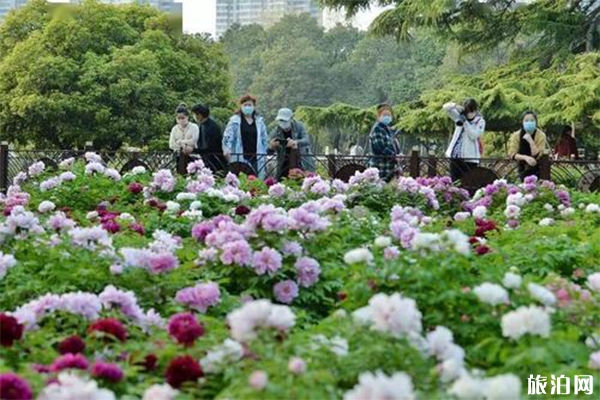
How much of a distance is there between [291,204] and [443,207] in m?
1.52

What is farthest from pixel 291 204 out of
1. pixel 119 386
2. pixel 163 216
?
pixel 119 386

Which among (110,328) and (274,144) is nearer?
(110,328)

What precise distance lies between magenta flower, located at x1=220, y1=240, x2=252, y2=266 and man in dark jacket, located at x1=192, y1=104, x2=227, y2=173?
279 inches

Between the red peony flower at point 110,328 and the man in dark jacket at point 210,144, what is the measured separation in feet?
26.2

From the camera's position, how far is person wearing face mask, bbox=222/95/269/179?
10859 mm

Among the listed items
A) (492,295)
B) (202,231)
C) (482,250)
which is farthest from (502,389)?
(202,231)

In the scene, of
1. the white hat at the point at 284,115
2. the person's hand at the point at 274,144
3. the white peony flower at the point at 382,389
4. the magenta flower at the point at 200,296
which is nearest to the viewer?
the white peony flower at the point at 382,389

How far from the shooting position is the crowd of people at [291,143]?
34.0 feet

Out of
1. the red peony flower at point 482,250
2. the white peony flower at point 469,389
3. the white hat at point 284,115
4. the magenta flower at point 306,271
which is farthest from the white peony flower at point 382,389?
the white hat at point 284,115

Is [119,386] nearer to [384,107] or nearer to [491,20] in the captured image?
[384,107]

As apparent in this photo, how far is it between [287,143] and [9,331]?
822 centimetres

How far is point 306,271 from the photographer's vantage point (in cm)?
408

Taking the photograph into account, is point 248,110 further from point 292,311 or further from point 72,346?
point 72,346

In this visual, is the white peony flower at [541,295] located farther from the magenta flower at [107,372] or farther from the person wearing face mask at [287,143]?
the person wearing face mask at [287,143]
